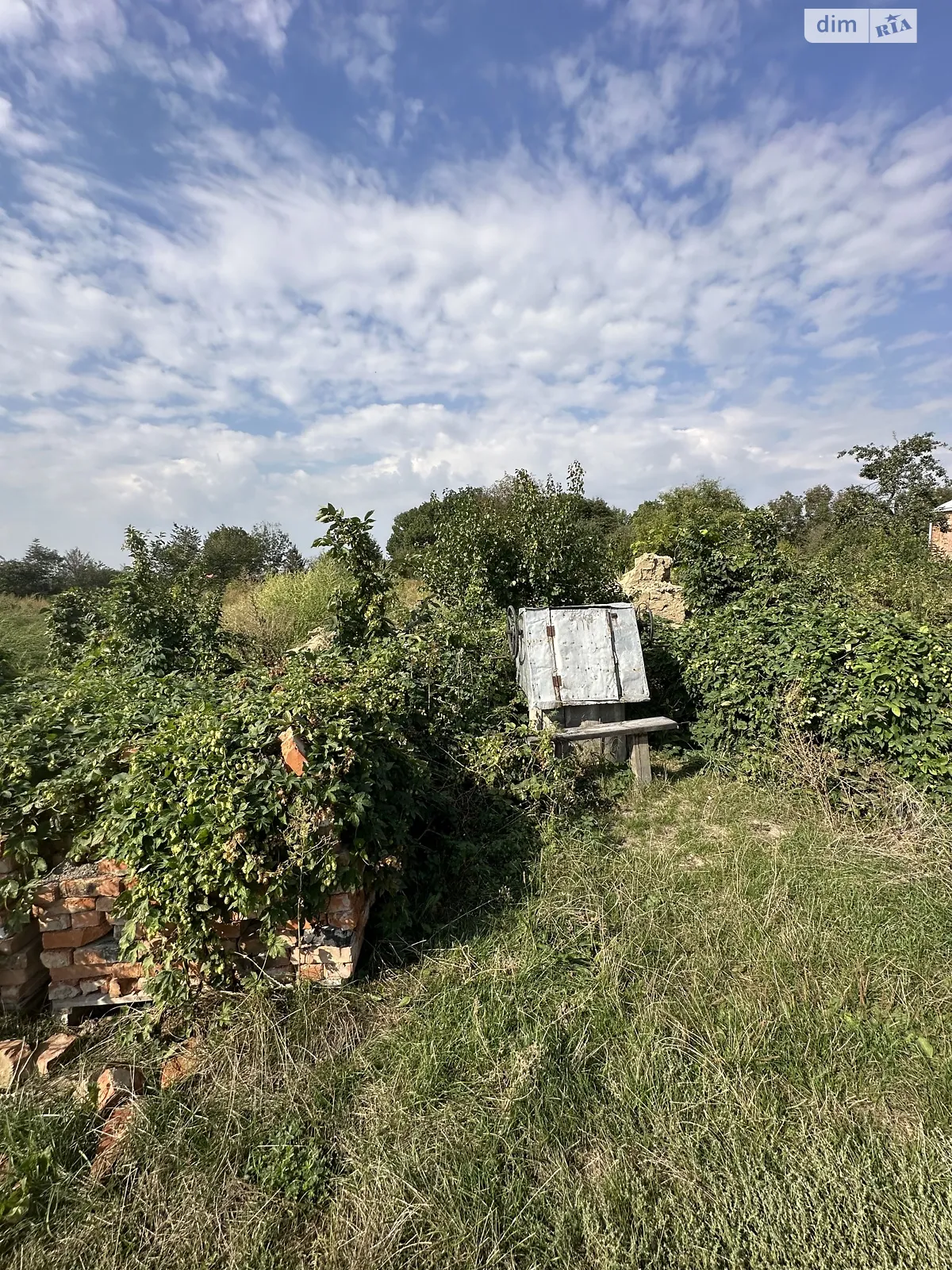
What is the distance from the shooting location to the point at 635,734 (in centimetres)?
512

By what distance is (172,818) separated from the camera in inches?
101

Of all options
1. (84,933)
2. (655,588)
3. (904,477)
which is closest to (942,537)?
(904,477)

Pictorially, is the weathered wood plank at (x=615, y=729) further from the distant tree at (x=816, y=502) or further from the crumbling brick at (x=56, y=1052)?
the distant tree at (x=816, y=502)

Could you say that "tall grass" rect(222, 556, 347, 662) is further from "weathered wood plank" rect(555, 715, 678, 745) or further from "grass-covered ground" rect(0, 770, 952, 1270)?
"grass-covered ground" rect(0, 770, 952, 1270)

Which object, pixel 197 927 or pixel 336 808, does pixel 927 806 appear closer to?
pixel 336 808

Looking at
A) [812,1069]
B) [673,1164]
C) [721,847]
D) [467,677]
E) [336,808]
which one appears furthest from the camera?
[467,677]

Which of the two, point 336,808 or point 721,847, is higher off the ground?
point 336,808

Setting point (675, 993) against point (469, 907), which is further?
point (469, 907)

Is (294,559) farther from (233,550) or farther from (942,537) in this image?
(942,537)

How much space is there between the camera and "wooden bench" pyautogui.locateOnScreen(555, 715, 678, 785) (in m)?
Result: 5.05

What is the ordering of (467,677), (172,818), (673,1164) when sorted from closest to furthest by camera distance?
(673,1164) < (172,818) < (467,677)

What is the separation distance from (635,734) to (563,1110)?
330 cm

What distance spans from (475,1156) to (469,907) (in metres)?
1.37

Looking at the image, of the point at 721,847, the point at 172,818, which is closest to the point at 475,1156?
the point at 172,818
